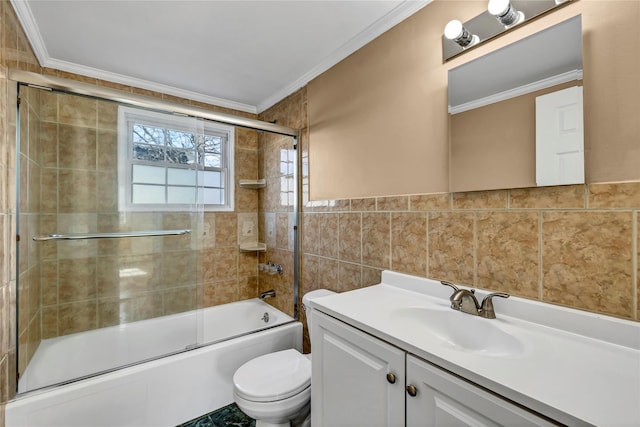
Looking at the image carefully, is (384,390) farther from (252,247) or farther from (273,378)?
(252,247)

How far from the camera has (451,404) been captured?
0.75 m

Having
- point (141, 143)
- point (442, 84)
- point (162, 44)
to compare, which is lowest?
point (141, 143)

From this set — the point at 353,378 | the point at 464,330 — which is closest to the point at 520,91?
the point at 464,330

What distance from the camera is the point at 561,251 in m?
0.99

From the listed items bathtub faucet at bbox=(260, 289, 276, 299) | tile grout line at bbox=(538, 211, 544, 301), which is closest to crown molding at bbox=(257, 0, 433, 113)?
tile grout line at bbox=(538, 211, 544, 301)

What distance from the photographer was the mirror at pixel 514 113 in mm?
962

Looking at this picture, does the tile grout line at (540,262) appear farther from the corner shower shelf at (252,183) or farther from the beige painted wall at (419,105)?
the corner shower shelf at (252,183)

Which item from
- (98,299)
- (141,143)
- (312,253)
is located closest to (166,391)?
(98,299)

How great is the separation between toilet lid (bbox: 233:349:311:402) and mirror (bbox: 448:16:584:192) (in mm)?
1292

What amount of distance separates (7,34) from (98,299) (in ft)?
5.28

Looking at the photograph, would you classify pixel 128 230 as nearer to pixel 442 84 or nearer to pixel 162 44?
pixel 162 44

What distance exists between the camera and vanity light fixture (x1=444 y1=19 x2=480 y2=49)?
1.22 m

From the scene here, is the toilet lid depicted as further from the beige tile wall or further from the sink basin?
the beige tile wall

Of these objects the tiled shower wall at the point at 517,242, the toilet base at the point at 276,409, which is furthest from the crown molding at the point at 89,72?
the toilet base at the point at 276,409
